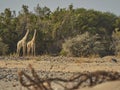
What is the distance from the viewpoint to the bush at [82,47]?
118ft

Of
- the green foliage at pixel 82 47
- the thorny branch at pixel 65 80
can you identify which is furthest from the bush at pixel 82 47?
the thorny branch at pixel 65 80

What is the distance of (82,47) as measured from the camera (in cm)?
3600

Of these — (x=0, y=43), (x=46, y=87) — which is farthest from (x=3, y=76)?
(x=0, y=43)

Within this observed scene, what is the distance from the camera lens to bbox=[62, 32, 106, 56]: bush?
35844 millimetres

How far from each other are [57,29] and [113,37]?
4714 millimetres

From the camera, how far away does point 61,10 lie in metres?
45.1

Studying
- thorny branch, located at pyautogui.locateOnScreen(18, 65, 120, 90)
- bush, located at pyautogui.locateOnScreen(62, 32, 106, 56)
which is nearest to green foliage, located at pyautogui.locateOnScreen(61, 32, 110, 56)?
bush, located at pyautogui.locateOnScreen(62, 32, 106, 56)

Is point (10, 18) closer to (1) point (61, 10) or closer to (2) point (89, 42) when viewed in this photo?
(1) point (61, 10)

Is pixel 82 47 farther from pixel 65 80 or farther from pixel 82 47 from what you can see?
pixel 65 80

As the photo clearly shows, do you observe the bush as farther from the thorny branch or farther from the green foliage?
the thorny branch

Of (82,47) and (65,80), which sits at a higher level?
(82,47)

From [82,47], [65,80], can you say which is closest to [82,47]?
[82,47]

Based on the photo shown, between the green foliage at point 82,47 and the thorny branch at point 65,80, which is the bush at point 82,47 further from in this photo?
the thorny branch at point 65,80

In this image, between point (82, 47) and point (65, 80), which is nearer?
point (65, 80)
